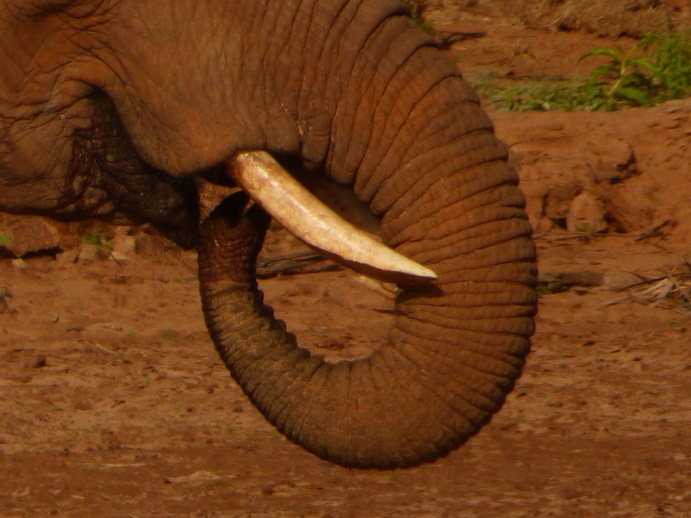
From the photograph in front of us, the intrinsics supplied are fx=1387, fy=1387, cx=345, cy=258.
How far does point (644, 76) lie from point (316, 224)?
732 cm

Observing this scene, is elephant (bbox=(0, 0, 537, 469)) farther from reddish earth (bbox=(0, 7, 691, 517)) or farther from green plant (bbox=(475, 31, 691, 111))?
green plant (bbox=(475, 31, 691, 111))

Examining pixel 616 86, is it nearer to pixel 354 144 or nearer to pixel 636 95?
pixel 636 95

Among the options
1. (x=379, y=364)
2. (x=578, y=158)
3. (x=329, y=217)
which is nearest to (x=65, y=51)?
(x=329, y=217)

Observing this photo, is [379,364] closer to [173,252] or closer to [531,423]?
[173,252]

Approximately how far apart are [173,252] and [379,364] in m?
1.02

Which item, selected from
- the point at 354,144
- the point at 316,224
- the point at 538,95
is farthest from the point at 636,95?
the point at 316,224

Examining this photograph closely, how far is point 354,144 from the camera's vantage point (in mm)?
3176

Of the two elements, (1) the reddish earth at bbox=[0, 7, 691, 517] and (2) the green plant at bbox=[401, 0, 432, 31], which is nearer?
(1) the reddish earth at bbox=[0, 7, 691, 517]

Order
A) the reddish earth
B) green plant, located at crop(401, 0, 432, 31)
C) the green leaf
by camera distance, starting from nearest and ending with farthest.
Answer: the reddish earth
the green leaf
green plant, located at crop(401, 0, 432, 31)

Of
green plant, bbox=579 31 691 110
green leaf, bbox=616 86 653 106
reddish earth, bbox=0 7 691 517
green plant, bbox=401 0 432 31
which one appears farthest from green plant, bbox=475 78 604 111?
green plant, bbox=401 0 432 31

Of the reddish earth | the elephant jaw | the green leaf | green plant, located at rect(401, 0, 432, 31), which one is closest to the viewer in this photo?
the elephant jaw

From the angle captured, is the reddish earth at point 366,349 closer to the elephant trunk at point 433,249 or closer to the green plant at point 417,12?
the elephant trunk at point 433,249

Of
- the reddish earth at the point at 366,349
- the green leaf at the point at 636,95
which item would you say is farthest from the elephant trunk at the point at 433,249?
the green leaf at the point at 636,95

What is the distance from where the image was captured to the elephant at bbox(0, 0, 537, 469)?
123 inches
